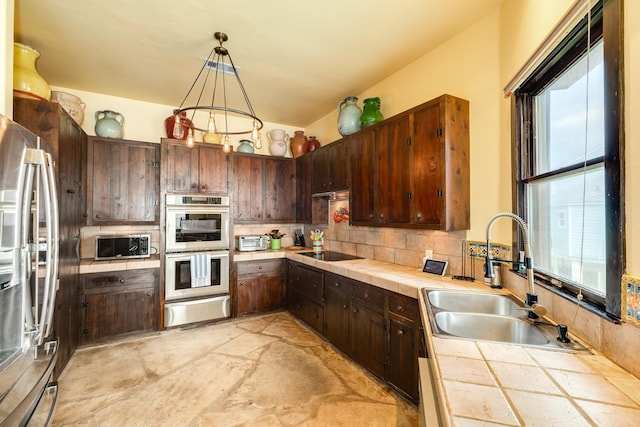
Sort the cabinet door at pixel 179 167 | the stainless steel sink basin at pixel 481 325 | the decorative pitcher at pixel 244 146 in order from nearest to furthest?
the stainless steel sink basin at pixel 481 325 → the cabinet door at pixel 179 167 → the decorative pitcher at pixel 244 146

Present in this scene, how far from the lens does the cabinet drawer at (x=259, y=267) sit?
12.7 ft

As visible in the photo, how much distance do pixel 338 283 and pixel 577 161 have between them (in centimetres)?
209

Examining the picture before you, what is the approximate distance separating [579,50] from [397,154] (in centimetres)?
136

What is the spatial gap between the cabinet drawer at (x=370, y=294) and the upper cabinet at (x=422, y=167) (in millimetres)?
633

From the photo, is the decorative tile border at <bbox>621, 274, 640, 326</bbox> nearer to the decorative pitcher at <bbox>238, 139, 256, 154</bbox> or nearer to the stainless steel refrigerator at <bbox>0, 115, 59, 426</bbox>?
the stainless steel refrigerator at <bbox>0, 115, 59, 426</bbox>

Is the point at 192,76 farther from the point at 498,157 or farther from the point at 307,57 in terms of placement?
the point at 498,157

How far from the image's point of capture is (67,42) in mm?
2523

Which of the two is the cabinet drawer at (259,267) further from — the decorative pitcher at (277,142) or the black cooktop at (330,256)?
the decorative pitcher at (277,142)

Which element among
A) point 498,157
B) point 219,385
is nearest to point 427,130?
point 498,157

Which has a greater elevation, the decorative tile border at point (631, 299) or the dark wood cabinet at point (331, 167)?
the dark wood cabinet at point (331, 167)

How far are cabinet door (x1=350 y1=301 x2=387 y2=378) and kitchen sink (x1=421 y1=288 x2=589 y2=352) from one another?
638 mm

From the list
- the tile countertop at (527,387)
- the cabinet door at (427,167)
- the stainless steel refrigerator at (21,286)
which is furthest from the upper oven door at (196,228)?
the tile countertop at (527,387)

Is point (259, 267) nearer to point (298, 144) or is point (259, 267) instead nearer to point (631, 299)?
point (298, 144)

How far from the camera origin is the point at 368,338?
251 centimetres
